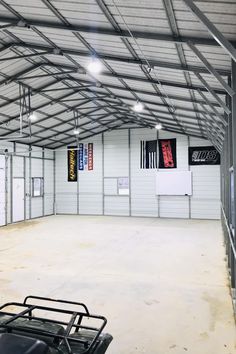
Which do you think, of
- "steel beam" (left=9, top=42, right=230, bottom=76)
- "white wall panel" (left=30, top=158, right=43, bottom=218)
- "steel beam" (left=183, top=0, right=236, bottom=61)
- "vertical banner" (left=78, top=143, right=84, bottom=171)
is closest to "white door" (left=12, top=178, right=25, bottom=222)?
"white wall panel" (left=30, top=158, right=43, bottom=218)

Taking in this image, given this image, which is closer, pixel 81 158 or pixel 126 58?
pixel 126 58

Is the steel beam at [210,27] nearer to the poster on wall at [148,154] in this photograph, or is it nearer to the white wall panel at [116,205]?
the poster on wall at [148,154]

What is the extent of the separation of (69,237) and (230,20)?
347 inches

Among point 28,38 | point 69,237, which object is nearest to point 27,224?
point 69,237

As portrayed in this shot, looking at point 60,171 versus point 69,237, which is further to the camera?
point 60,171

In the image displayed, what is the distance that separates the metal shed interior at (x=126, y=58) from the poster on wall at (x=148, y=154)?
4.51 metres

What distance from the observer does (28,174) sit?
15.7 metres

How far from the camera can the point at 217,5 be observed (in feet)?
9.40

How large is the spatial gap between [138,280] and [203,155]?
10378mm

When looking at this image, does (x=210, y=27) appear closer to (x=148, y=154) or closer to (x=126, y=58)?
(x=126, y=58)

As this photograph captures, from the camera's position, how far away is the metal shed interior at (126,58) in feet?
11.3

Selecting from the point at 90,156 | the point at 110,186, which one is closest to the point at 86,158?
the point at 90,156

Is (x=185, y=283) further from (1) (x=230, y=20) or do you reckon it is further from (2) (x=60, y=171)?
(2) (x=60, y=171)

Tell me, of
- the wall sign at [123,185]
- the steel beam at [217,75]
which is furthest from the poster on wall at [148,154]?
the steel beam at [217,75]
